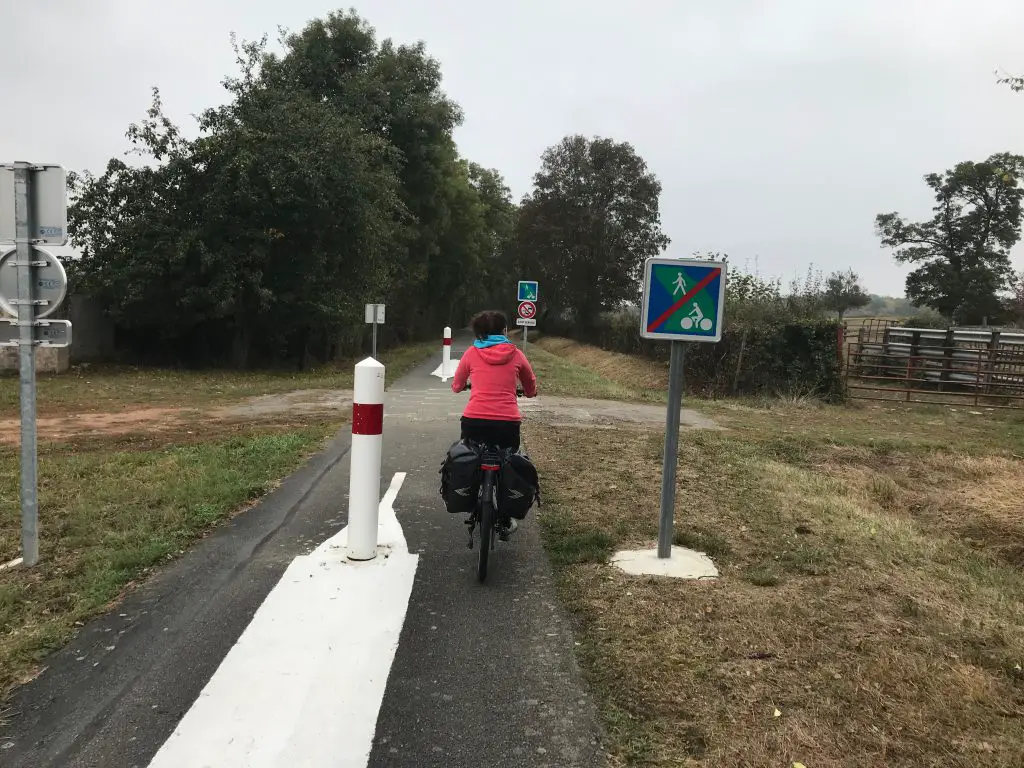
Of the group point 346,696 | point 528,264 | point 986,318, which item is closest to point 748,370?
point 346,696

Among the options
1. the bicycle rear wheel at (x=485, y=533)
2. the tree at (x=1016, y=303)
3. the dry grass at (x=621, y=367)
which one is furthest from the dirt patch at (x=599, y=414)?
the tree at (x=1016, y=303)

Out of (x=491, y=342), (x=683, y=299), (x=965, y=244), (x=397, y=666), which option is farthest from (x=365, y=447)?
(x=965, y=244)

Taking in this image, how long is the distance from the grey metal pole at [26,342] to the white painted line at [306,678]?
1.70 m

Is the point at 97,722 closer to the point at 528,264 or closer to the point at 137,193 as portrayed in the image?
the point at 137,193

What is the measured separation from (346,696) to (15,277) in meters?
3.44

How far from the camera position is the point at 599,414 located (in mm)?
13570

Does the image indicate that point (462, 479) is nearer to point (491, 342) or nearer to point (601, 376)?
point (491, 342)

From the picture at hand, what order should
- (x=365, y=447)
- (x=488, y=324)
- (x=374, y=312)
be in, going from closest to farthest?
(x=365, y=447) < (x=488, y=324) < (x=374, y=312)

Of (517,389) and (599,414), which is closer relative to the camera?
(517,389)

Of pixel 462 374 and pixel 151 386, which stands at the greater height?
pixel 462 374

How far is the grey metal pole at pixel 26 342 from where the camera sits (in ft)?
14.7

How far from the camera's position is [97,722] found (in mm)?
2895

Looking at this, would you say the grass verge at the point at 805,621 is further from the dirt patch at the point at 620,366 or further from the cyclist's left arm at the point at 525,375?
the dirt patch at the point at 620,366

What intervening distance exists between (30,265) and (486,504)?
3.22 meters
